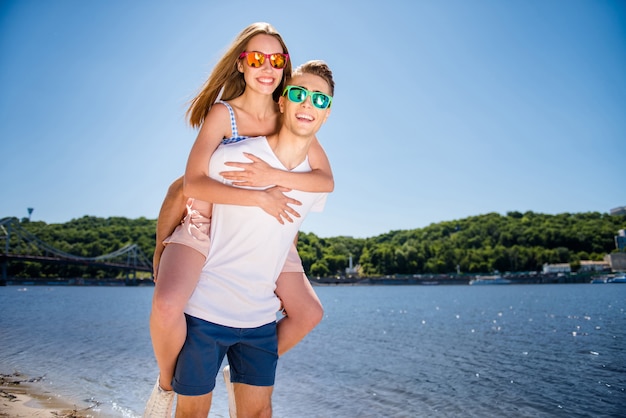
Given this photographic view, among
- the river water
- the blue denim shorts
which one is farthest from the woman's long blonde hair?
the river water

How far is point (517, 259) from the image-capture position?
340 ft

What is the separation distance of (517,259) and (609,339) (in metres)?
94.2

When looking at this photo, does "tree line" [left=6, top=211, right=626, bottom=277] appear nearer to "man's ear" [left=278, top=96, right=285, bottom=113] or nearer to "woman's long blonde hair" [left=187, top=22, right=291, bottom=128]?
"woman's long blonde hair" [left=187, top=22, right=291, bottom=128]

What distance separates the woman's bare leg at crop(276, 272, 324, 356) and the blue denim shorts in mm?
156

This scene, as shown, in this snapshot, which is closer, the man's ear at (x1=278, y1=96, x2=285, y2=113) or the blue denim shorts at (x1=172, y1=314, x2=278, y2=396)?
the blue denim shorts at (x1=172, y1=314, x2=278, y2=396)

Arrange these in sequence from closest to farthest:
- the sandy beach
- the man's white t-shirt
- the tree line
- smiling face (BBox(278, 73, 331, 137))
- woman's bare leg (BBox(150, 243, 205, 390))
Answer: woman's bare leg (BBox(150, 243, 205, 390)), the man's white t-shirt, smiling face (BBox(278, 73, 331, 137)), the sandy beach, the tree line

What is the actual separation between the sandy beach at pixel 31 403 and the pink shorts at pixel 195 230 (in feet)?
15.9

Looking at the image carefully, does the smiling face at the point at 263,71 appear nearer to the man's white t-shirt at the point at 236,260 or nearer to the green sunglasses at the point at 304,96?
the green sunglasses at the point at 304,96

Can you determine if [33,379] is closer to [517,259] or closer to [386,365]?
[386,365]

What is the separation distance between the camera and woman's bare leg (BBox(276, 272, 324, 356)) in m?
2.39

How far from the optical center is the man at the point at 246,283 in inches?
78.6

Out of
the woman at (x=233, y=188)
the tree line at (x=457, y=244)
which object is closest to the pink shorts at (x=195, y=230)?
the woman at (x=233, y=188)

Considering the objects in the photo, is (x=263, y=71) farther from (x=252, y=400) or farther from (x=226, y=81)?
(x=252, y=400)

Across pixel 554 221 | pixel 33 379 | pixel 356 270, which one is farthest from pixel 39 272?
pixel 554 221
